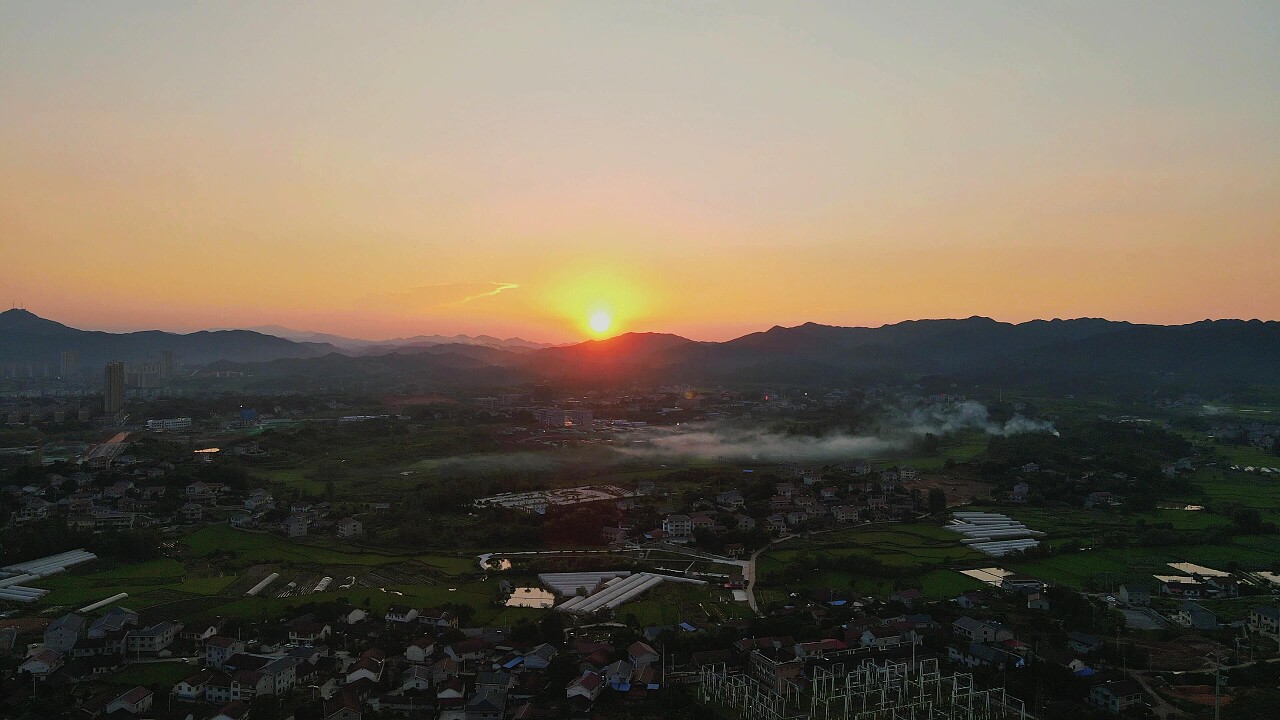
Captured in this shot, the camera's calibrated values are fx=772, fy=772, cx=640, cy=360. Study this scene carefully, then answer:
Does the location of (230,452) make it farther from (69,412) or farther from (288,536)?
(69,412)

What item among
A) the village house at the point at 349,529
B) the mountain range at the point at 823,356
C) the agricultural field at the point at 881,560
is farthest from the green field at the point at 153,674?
the mountain range at the point at 823,356

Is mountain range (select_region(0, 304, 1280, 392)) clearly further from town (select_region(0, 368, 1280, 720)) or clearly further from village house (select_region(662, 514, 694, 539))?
village house (select_region(662, 514, 694, 539))

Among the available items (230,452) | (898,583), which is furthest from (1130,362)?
(230,452)

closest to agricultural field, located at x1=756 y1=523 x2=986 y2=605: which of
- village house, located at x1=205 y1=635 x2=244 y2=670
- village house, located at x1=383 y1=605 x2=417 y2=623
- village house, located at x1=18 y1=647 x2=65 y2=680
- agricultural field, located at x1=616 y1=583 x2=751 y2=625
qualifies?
agricultural field, located at x1=616 y1=583 x2=751 y2=625

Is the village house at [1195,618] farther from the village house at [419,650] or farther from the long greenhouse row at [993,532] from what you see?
the village house at [419,650]

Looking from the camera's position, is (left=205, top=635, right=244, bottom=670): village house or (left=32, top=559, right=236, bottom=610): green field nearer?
(left=205, top=635, right=244, bottom=670): village house

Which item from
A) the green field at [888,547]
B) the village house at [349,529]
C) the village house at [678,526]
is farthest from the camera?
the village house at [349,529]
